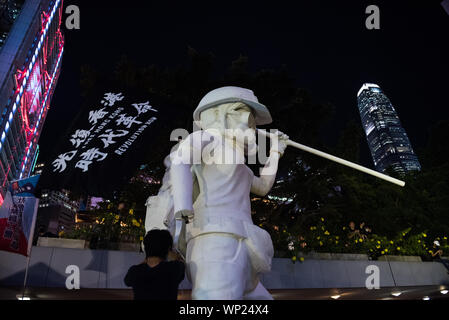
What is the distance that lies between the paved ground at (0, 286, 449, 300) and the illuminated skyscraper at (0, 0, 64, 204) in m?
30.3

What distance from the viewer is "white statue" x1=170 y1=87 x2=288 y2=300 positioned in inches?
67.5

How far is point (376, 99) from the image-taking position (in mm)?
106812

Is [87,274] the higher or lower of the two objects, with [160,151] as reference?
lower

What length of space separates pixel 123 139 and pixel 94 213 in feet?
15.7

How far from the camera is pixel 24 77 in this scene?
38.5m

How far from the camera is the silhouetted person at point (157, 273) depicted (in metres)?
1.85

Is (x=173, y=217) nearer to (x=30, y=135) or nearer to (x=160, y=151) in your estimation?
(x=160, y=151)

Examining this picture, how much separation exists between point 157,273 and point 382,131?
108m

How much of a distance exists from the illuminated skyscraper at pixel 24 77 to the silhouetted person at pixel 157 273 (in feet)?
114

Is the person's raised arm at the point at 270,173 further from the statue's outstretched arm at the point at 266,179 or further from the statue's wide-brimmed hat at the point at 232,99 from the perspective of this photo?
the statue's wide-brimmed hat at the point at 232,99

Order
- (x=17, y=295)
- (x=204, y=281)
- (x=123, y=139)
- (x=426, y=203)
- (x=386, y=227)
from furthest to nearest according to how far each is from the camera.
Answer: (x=426, y=203)
(x=386, y=227)
(x=17, y=295)
(x=123, y=139)
(x=204, y=281)

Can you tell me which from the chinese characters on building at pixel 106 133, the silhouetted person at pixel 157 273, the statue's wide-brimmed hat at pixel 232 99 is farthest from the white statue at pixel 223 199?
the chinese characters on building at pixel 106 133

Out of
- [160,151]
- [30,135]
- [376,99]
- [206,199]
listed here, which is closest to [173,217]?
[206,199]

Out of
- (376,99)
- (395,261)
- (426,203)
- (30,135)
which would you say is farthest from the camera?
(376,99)
